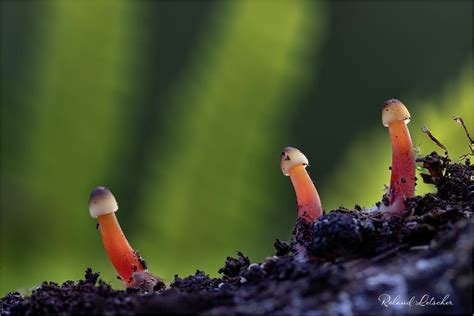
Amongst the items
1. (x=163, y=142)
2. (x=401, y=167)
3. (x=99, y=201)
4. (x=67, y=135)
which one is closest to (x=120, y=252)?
(x=99, y=201)

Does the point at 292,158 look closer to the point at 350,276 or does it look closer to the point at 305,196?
the point at 305,196

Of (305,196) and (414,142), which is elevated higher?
(414,142)

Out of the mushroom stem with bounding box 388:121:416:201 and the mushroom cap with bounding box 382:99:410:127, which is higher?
the mushroom cap with bounding box 382:99:410:127

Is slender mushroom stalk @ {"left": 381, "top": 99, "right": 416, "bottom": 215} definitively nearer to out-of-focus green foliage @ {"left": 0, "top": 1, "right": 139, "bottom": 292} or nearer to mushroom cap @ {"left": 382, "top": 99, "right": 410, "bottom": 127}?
mushroom cap @ {"left": 382, "top": 99, "right": 410, "bottom": 127}

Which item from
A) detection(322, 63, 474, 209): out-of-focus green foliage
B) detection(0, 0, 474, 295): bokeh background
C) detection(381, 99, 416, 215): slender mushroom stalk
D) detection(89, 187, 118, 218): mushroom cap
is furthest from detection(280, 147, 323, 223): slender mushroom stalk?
detection(0, 0, 474, 295): bokeh background
